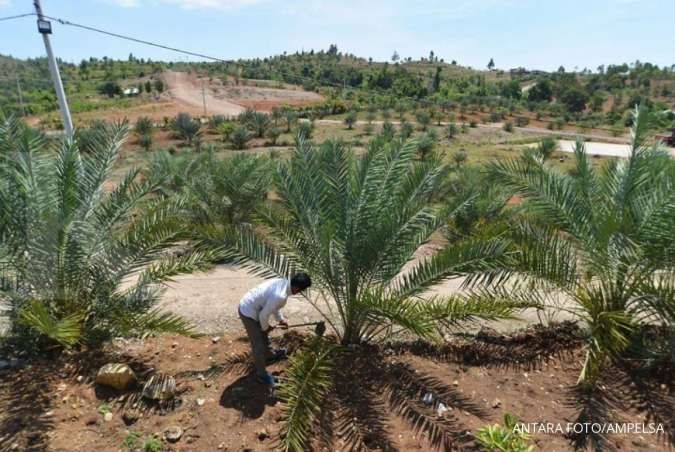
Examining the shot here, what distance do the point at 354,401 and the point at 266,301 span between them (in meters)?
1.12

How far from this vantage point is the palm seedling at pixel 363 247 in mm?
4039

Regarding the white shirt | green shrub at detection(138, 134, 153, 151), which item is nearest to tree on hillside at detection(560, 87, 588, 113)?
green shrub at detection(138, 134, 153, 151)

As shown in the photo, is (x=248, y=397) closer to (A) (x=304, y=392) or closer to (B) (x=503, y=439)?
(A) (x=304, y=392)

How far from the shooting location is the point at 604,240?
425cm

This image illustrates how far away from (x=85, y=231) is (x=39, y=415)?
169 cm

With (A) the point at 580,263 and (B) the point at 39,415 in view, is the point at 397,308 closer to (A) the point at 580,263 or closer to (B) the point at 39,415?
(A) the point at 580,263

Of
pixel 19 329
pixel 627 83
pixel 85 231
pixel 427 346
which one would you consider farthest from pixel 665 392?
pixel 627 83

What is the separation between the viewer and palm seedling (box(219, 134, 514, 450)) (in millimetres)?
4039

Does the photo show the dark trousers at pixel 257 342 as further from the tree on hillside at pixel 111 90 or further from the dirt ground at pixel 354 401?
the tree on hillside at pixel 111 90

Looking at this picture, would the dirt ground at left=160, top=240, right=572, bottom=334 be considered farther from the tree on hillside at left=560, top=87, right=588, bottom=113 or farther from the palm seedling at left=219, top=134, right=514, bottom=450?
the tree on hillside at left=560, top=87, right=588, bottom=113

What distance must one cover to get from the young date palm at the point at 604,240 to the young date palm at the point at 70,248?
3423 millimetres

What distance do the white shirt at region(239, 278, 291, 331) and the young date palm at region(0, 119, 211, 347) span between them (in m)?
0.60

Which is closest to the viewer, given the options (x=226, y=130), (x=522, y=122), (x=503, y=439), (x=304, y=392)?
(x=503, y=439)

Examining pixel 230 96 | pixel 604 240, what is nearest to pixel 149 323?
pixel 604 240
